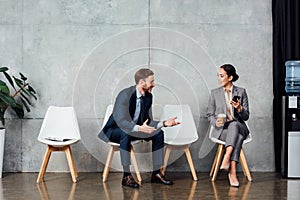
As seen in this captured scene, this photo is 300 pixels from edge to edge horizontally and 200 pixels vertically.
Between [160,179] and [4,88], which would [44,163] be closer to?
[4,88]

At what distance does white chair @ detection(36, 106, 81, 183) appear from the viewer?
5.84 m

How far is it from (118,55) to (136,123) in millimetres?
1113

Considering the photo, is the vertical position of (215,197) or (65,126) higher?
(65,126)

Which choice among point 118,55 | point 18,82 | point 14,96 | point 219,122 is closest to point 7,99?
point 18,82

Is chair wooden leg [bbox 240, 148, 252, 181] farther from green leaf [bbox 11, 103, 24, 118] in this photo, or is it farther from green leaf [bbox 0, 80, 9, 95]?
green leaf [bbox 0, 80, 9, 95]

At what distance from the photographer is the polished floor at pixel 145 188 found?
5.06 meters

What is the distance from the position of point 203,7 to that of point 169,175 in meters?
Answer: 1.91

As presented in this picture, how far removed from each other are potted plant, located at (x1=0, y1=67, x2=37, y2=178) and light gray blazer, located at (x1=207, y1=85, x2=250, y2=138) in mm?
1945

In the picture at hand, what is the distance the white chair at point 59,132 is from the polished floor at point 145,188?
21 centimetres

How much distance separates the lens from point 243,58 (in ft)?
21.5

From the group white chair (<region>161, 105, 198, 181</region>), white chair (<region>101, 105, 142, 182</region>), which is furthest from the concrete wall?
white chair (<region>101, 105, 142, 182</region>)

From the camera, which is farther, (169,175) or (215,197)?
(169,175)

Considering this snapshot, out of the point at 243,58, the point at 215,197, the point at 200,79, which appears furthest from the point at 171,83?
the point at 215,197

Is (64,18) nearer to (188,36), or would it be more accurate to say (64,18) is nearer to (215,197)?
A: (188,36)
